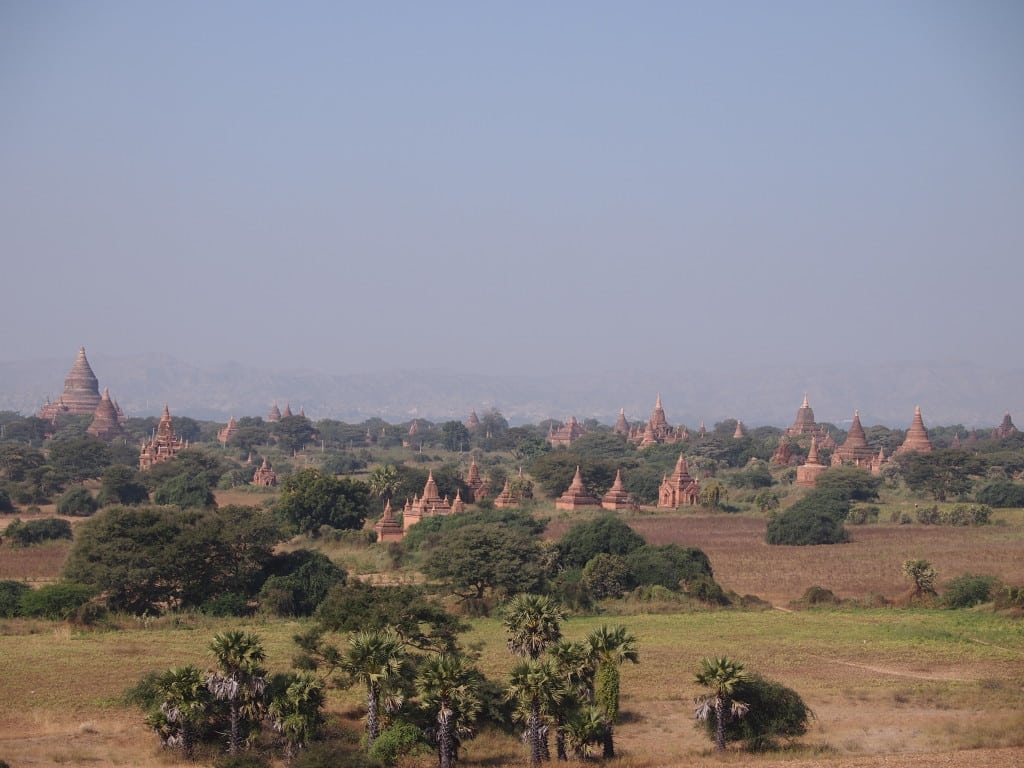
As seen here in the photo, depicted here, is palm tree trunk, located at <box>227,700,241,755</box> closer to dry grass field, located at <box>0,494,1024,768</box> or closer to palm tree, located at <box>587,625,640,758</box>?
dry grass field, located at <box>0,494,1024,768</box>

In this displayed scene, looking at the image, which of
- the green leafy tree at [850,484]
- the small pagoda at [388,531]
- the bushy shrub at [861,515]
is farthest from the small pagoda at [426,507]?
the green leafy tree at [850,484]

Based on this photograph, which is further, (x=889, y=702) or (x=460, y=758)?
(x=889, y=702)

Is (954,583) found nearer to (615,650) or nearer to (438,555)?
(438,555)

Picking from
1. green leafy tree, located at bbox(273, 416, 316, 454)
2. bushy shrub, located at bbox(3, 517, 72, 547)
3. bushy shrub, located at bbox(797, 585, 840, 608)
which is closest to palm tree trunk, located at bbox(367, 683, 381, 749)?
bushy shrub, located at bbox(797, 585, 840, 608)

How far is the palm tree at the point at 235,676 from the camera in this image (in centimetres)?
2559

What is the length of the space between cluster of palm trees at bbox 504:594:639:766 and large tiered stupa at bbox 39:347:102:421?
133182 millimetres

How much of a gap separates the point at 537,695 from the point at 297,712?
4.32m

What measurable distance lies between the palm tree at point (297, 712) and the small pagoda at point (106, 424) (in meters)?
111

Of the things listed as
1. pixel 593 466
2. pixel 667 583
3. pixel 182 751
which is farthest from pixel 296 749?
pixel 593 466

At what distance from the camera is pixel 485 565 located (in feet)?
154

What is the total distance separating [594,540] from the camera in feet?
178

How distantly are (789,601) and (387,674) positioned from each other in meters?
26.4

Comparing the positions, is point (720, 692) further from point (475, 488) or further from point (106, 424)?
point (106, 424)

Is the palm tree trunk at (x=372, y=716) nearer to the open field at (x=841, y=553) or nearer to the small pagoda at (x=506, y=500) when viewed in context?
the open field at (x=841, y=553)
